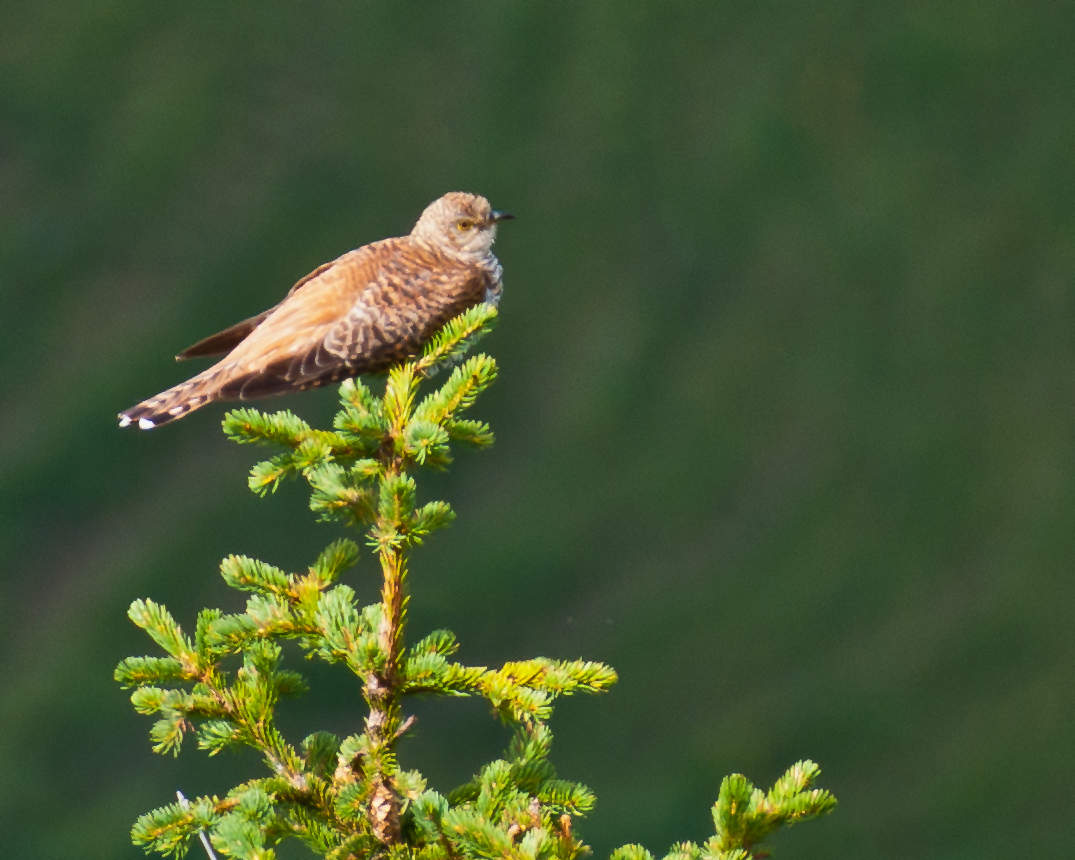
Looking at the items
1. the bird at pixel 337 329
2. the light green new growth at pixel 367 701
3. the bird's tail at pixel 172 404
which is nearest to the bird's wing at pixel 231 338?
the bird at pixel 337 329

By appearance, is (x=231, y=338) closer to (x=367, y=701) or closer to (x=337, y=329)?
(x=337, y=329)

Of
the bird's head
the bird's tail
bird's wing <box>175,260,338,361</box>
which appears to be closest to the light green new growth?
the bird's tail

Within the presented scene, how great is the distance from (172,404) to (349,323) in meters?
0.35

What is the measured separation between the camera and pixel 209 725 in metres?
1.47

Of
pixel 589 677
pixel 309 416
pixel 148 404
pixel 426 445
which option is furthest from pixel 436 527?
pixel 309 416

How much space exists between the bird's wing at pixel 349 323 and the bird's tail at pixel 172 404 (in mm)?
32

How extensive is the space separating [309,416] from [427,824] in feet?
8.96

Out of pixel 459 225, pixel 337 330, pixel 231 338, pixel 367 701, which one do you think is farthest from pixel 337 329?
pixel 367 701

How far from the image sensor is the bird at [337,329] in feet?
7.21

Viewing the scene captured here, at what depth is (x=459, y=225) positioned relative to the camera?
8.59 feet

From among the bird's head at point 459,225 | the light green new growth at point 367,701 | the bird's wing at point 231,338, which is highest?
the bird's head at point 459,225

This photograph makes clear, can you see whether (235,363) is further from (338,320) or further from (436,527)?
(436,527)

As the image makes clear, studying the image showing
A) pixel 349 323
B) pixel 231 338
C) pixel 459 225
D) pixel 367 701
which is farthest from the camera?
pixel 459 225

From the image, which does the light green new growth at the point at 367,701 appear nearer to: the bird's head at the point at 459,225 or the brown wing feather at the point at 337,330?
the brown wing feather at the point at 337,330
